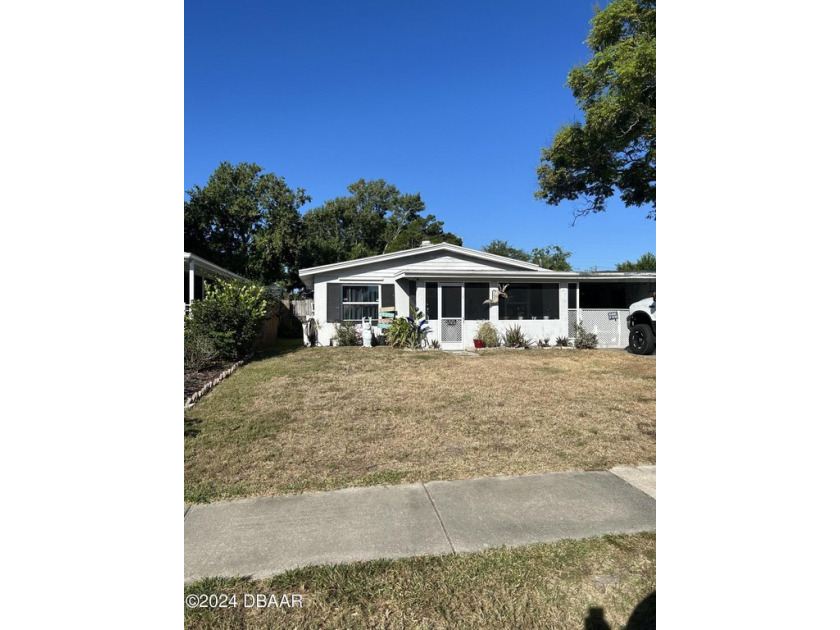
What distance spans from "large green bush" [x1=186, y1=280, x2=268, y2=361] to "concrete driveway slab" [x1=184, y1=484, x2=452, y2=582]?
6.83m

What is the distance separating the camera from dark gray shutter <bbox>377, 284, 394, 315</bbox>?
581 inches

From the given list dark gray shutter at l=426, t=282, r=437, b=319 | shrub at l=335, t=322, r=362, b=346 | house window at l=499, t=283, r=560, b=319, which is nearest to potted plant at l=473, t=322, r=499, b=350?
house window at l=499, t=283, r=560, b=319

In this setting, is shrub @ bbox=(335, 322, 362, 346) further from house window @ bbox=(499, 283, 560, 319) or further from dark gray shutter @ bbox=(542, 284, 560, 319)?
dark gray shutter @ bbox=(542, 284, 560, 319)

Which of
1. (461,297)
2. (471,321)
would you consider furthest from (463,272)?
(471,321)

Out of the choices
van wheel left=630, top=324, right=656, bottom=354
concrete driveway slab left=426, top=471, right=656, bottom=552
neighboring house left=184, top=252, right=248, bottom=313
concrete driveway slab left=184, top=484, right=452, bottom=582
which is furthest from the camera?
van wheel left=630, top=324, right=656, bottom=354

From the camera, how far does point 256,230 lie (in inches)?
1085

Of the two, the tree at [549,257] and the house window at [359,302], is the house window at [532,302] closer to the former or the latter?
the house window at [359,302]

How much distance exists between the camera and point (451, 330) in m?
13.8

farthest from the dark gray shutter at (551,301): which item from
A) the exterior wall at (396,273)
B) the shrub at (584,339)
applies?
the exterior wall at (396,273)

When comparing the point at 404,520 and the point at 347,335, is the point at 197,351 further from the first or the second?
the point at 404,520

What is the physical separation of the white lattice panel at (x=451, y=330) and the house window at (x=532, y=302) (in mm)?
1649

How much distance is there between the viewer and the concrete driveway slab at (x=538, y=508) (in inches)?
100.0
